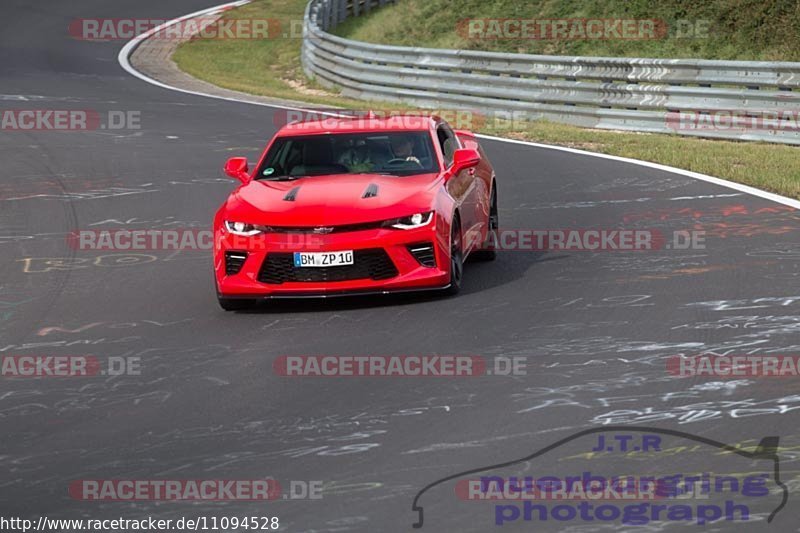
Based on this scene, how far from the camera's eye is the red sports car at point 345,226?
36.3 ft

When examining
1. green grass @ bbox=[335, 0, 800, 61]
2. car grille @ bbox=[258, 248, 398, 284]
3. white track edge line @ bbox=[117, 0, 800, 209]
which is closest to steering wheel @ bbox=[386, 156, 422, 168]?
car grille @ bbox=[258, 248, 398, 284]

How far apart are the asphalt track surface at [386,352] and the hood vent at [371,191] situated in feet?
2.62

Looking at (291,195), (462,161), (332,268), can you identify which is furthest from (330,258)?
(462,161)

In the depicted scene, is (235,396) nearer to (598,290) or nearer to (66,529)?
(66,529)

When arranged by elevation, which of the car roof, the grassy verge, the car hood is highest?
the car roof

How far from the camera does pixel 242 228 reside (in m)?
11.3

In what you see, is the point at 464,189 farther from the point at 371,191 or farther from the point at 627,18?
the point at 627,18

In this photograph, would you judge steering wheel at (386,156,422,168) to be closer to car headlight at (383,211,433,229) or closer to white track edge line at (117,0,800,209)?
car headlight at (383,211,433,229)

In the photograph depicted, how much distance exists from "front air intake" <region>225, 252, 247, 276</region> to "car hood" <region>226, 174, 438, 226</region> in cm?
26

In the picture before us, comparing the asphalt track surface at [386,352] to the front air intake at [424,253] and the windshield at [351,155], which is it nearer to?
the front air intake at [424,253]

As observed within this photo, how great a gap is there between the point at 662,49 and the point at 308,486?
2621 centimetres

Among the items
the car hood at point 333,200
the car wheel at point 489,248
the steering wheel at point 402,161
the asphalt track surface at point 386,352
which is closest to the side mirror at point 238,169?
the car hood at point 333,200

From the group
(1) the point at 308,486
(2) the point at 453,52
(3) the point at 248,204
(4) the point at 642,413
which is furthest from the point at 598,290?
(2) the point at 453,52

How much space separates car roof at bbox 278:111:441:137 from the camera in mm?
12609
